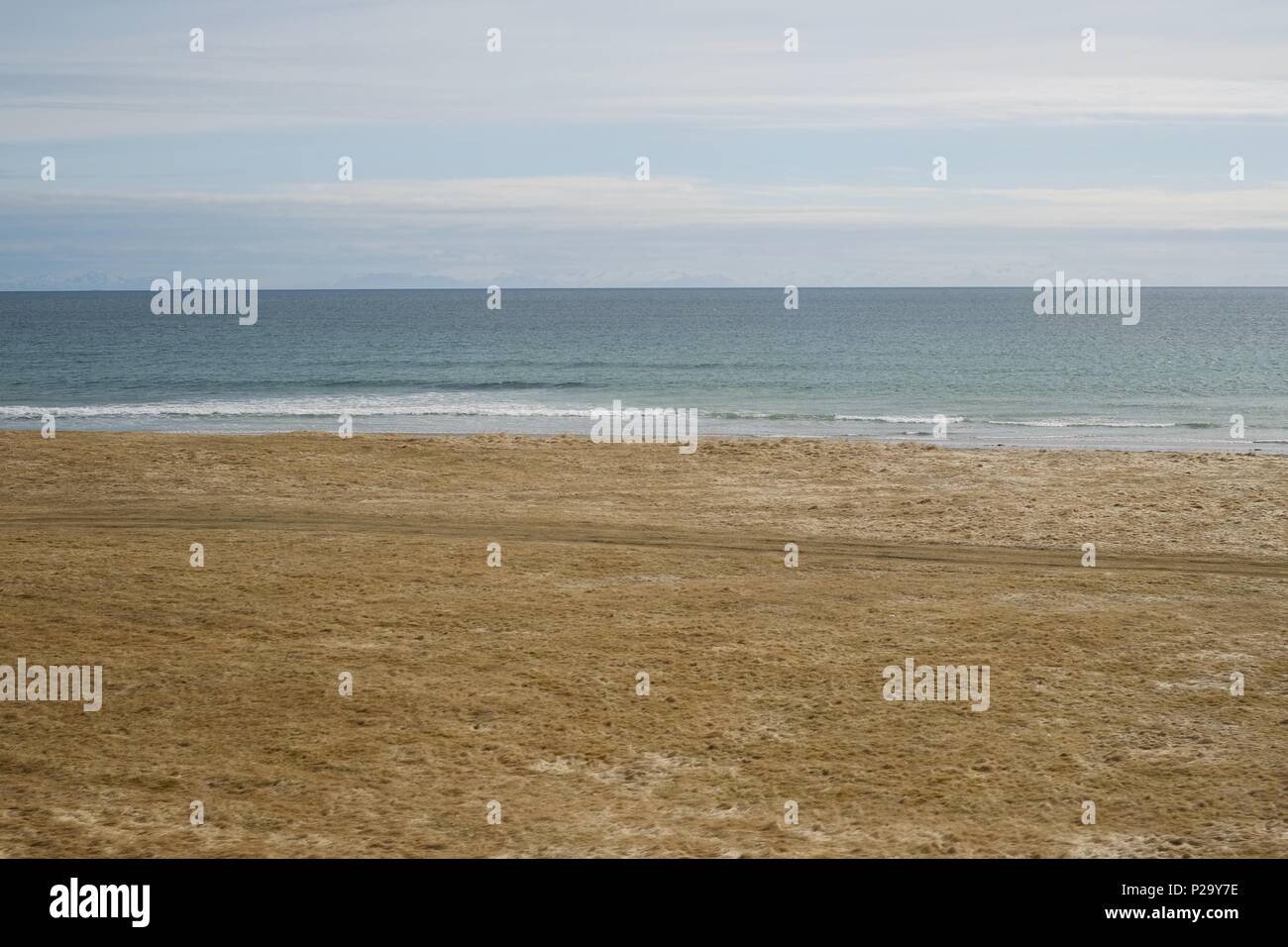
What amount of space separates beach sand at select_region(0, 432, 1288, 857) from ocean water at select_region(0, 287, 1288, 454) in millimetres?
16388

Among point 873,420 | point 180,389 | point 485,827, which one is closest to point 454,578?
point 485,827

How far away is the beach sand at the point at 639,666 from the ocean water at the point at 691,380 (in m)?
16.4

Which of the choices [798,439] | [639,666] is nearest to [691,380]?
[798,439]

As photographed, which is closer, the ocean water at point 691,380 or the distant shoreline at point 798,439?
the distant shoreline at point 798,439

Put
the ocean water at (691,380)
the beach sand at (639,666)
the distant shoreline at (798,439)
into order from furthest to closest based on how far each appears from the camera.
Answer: the ocean water at (691,380) < the distant shoreline at (798,439) < the beach sand at (639,666)

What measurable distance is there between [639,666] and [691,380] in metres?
46.7

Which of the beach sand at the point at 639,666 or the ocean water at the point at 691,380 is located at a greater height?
the ocean water at the point at 691,380

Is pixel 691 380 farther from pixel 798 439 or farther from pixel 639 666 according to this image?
pixel 639 666

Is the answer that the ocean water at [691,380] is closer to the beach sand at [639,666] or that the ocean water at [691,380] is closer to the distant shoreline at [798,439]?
the distant shoreline at [798,439]

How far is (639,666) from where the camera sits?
11883 mm

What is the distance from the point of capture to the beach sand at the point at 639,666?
841cm

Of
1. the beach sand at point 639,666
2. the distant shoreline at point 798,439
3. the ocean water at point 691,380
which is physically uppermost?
the ocean water at point 691,380

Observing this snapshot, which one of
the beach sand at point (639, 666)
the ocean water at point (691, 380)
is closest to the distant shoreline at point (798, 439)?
the ocean water at point (691, 380)

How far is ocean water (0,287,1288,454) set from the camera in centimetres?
3959
